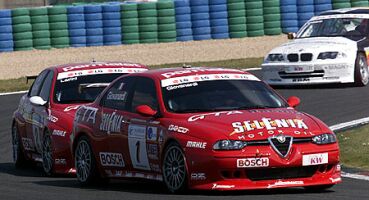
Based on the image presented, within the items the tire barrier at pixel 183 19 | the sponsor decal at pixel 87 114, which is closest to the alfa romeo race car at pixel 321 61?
the sponsor decal at pixel 87 114

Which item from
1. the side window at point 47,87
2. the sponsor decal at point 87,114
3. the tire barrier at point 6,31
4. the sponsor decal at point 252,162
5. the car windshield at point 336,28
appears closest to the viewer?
the sponsor decal at point 252,162

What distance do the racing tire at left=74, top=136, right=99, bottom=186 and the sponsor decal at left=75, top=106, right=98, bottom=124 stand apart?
0.66ft

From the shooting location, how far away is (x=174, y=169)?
11859 millimetres

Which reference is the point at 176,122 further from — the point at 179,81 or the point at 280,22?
the point at 280,22

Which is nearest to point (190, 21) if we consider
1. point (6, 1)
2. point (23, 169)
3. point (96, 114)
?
point (6, 1)

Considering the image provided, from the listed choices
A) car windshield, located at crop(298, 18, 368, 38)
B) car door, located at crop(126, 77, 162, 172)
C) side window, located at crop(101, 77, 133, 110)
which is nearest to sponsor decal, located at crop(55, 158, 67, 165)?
side window, located at crop(101, 77, 133, 110)

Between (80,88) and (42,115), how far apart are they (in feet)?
1.94

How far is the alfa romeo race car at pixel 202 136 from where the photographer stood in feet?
37.8

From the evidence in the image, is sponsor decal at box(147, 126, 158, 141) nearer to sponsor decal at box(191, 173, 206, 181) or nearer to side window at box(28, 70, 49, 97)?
sponsor decal at box(191, 173, 206, 181)

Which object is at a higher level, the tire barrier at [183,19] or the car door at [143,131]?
the car door at [143,131]

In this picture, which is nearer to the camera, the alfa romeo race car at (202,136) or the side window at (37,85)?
the alfa romeo race car at (202,136)

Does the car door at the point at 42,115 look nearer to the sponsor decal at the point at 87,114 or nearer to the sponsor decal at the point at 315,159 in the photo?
the sponsor decal at the point at 87,114

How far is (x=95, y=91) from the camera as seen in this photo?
1569cm

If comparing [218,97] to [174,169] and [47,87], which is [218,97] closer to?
[174,169]
